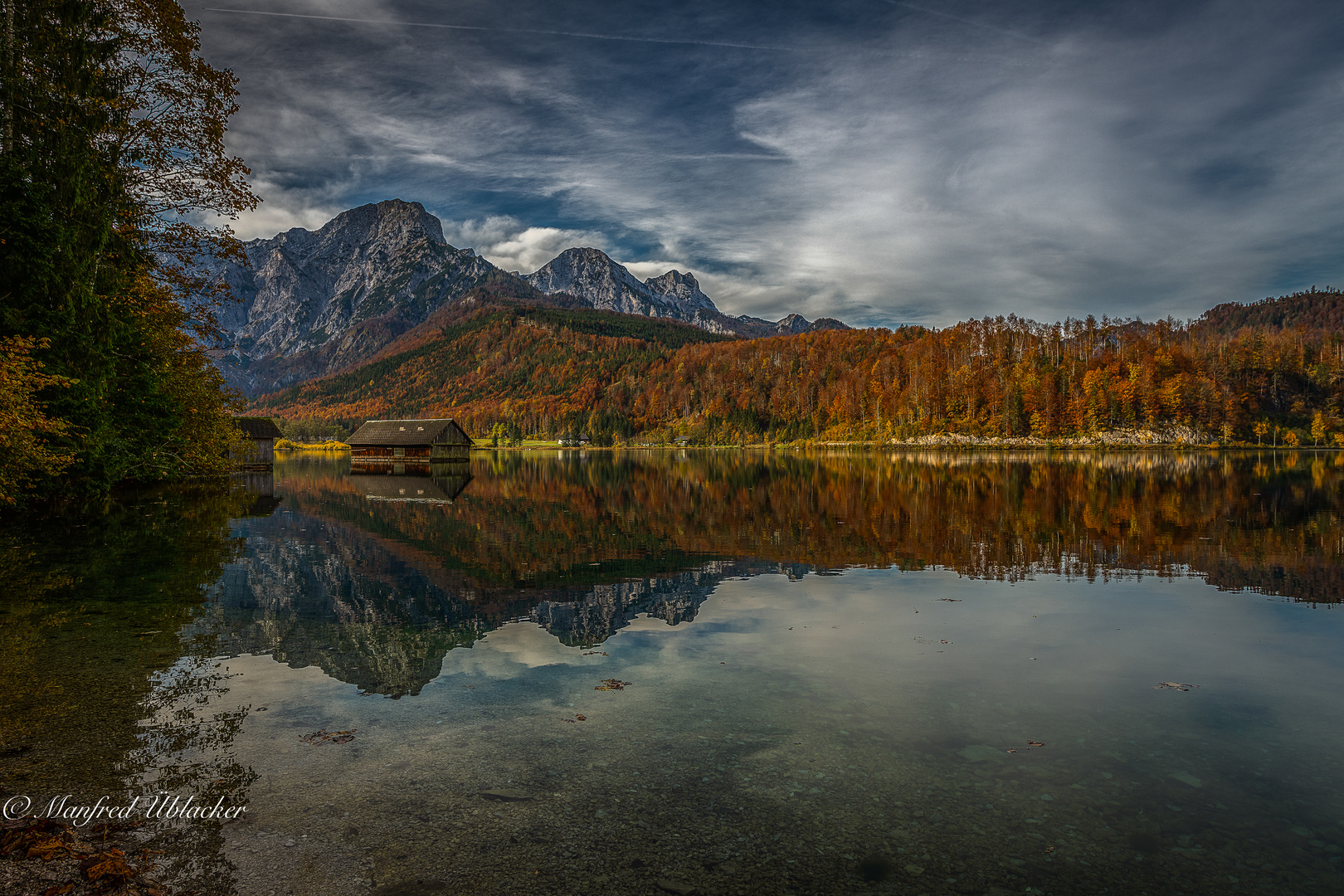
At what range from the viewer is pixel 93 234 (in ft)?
73.4

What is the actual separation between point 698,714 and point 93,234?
26.2 meters

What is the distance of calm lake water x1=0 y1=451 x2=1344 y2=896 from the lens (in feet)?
16.8

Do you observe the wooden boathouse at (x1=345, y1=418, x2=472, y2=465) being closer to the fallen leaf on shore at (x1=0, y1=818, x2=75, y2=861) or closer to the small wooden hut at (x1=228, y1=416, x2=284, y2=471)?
the small wooden hut at (x1=228, y1=416, x2=284, y2=471)

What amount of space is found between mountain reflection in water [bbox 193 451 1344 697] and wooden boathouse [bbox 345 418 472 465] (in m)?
52.9

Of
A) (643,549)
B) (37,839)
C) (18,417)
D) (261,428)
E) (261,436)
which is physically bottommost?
(643,549)

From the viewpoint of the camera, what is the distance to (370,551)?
20516mm

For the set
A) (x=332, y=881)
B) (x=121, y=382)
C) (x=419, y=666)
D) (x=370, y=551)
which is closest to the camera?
(x=332, y=881)

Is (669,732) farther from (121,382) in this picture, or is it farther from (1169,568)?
(121,382)

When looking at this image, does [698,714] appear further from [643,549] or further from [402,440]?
[402,440]

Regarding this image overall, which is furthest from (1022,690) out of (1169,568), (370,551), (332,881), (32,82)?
(32,82)

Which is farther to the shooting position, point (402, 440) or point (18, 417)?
point (402, 440)

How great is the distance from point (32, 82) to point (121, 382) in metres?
10.8

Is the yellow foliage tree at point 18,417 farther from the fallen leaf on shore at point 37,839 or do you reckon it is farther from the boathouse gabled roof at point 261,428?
the boathouse gabled roof at point 261,428

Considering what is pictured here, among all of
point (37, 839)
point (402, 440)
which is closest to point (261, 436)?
point (402, 440)
